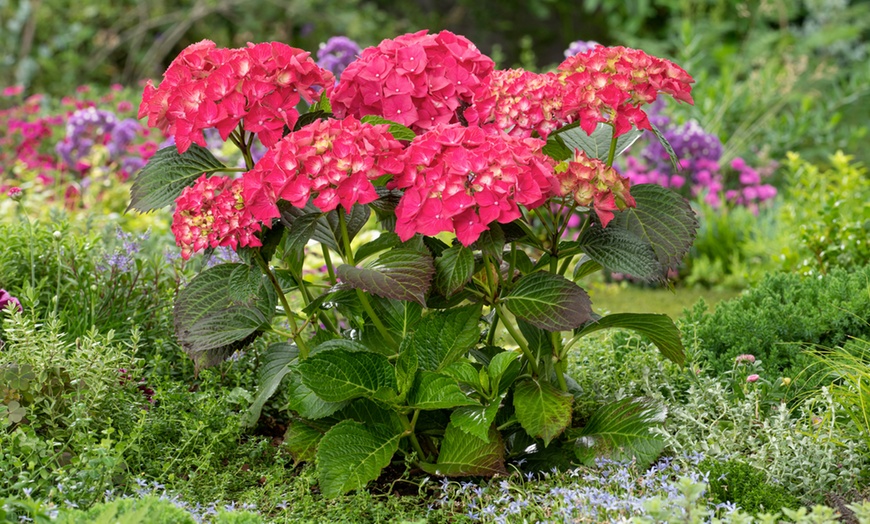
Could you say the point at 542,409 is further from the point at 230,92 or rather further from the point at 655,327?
the point at 230,92

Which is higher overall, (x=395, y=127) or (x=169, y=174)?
(x=395, y=127)

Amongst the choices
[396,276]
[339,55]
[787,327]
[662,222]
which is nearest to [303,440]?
[396,276]

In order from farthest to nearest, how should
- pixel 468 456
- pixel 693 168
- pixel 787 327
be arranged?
pixel 693 168 → pixel 787 327 → pixel 468 456

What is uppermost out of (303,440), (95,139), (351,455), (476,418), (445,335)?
(445,335)

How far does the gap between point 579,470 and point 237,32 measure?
28.8 ft

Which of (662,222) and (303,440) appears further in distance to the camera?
(303,440)

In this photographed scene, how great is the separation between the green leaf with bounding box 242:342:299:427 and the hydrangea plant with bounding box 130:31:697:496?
0.01 meters

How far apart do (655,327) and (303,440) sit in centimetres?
100

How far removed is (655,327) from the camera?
2430 mm

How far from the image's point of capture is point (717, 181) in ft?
19.0

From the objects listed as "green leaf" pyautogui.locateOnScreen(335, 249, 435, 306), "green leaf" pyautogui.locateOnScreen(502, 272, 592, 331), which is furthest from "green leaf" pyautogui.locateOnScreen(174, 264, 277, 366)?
"green leaf" pyautogui.locateOnScreen(502, 272, 592, 331)

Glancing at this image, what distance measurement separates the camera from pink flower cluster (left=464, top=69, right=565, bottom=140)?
2.22 metres

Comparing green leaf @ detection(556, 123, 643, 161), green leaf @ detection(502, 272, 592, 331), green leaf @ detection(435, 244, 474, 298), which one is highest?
green leaf @ detection(556, 123, 643, 161)

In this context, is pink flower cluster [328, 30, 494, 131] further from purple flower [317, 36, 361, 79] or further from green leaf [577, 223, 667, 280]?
purple flower [317, 36, 361, 79]
